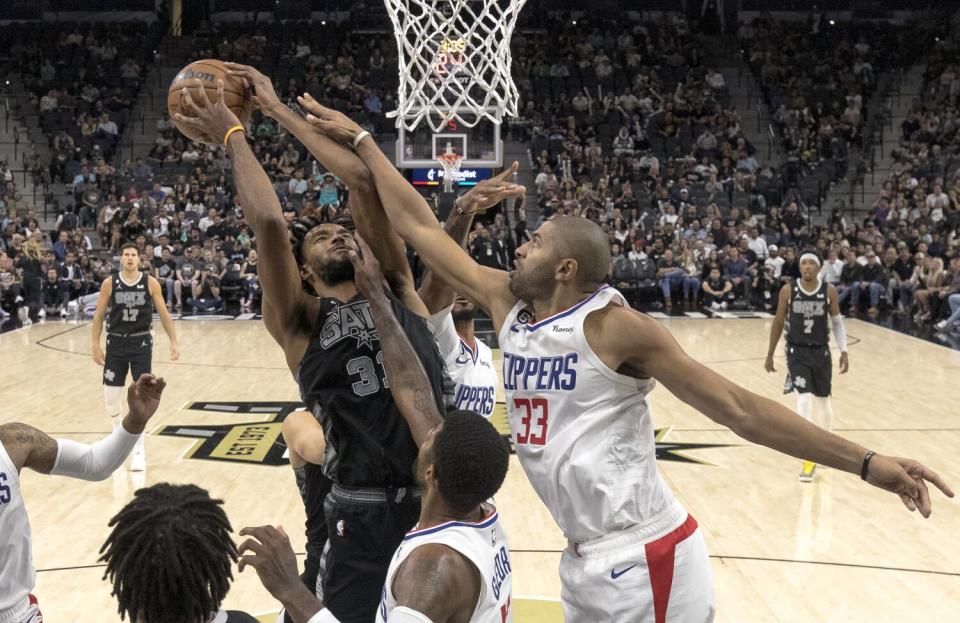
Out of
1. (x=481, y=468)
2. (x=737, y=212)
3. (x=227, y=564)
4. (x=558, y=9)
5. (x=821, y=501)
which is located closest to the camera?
(x=227, y=564)

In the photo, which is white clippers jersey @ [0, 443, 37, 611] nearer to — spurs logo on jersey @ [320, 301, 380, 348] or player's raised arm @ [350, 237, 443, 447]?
spurs logo on jersey @ [320, 301, 380, 348]

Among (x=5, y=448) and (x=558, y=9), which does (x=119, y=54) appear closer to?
(x=558, y=9)

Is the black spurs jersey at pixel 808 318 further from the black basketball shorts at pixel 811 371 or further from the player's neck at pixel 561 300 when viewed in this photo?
the player's neck at pixel 561 300

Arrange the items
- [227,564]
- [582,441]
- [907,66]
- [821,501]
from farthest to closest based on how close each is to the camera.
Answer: [907,66] → [821,501] → [582,441] → [227,564]

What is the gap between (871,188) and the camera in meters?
23.2

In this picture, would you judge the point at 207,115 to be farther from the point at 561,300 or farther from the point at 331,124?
the point at 561,300

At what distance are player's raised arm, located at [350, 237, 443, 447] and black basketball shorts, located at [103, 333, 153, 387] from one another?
18.8 ft

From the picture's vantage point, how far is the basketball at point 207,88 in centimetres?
327

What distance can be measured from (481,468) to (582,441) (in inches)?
21.6

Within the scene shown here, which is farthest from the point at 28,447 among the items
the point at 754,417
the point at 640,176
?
the point at 640,176

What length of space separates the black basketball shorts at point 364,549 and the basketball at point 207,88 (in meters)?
1.26

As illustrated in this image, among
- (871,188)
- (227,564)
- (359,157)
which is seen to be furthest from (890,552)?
(871,188)

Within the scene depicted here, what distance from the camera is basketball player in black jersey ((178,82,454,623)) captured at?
3.10m

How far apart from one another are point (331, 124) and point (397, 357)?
78 cm
